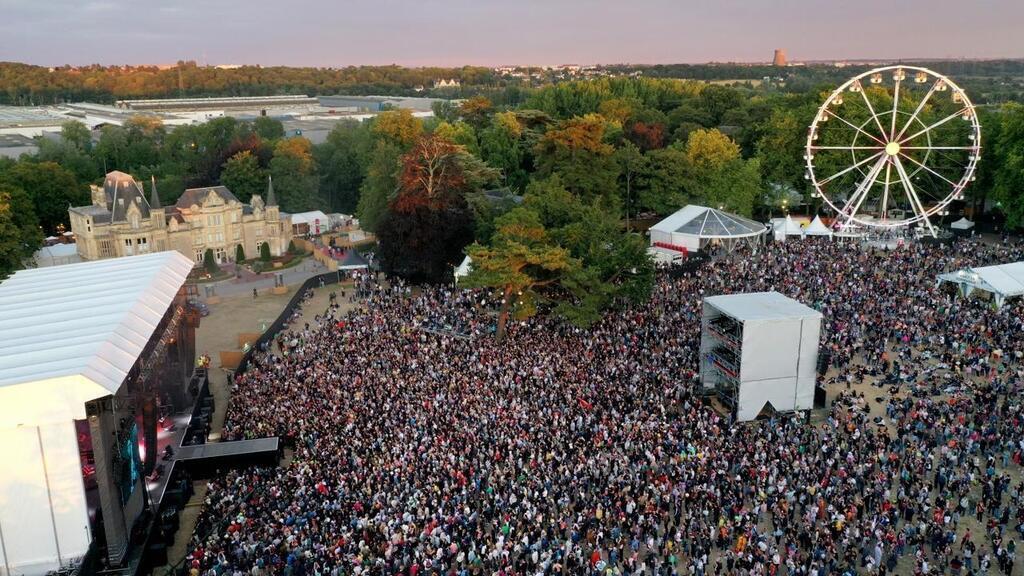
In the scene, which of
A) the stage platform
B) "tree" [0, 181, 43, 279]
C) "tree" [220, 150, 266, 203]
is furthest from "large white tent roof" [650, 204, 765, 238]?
"tree" [220, 150, 266, 203]

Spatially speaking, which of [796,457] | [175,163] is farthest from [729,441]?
[175,163]


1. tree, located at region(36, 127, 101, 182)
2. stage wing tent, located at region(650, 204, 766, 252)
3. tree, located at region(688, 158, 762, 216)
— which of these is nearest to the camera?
stage wing tent, located at region(650, 204, 766, 252)

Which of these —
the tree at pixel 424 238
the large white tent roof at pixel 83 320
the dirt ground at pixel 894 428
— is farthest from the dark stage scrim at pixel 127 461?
the tree at pixel 424 238

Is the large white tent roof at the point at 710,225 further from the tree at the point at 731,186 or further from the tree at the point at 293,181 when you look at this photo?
the tree at the point at 293,181

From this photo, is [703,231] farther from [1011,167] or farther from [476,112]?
[476,112]

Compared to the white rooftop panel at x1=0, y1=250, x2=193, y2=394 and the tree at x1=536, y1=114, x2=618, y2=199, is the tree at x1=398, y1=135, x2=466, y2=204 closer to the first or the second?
the tree at x1=536, y1=114, x2=618, y2=199

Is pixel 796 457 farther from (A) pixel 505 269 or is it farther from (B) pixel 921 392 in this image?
(A) pixel 505 269
